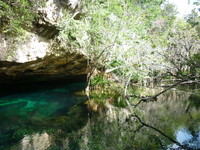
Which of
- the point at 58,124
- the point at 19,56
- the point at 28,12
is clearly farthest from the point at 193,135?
the point at 19,56

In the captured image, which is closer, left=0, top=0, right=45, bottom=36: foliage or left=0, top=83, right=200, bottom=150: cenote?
left=0, top=83, right=200, bottom=150: cenote

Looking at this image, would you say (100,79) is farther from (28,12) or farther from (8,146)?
(8,146)

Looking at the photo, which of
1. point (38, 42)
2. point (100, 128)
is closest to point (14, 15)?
point (38, 42)

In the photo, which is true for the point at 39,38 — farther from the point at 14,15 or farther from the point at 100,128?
the point at 100,128

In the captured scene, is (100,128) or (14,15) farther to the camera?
(14,15)

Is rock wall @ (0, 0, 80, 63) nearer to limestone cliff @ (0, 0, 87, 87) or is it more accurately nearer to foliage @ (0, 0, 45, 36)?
limestone cliff @ (0, 0, 87, 87)

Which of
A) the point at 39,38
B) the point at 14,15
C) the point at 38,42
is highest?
the point at 14,15

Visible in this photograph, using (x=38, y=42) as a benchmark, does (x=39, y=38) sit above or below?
above

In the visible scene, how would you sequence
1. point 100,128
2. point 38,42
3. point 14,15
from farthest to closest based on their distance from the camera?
Answer: 1. point 38,42
2. point 14,15
3. point 100,128

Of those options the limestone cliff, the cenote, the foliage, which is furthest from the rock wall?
the cenote

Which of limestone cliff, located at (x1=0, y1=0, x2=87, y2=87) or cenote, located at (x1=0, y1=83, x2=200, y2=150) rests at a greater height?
limestone cliff, located at (x1=0, y1=0, x2=87, y2=87)

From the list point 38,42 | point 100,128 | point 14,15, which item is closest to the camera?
point 100,128

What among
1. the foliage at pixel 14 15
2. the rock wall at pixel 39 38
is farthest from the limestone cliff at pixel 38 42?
the foliage at pixel 14 15

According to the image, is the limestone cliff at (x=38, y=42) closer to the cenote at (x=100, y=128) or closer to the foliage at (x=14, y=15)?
the foliage at (x=14, y=15)
